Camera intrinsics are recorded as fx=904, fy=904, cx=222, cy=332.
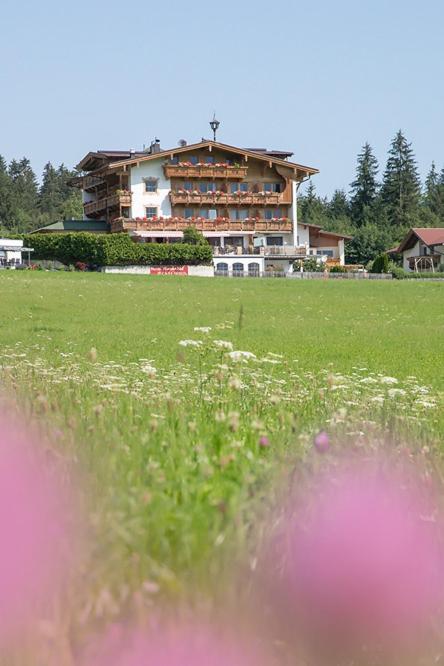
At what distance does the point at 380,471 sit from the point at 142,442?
31.1 inches

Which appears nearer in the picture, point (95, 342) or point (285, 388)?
point (285, 388)

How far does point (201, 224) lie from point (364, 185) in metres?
46.0

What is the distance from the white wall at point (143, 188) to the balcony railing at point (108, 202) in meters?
0.61

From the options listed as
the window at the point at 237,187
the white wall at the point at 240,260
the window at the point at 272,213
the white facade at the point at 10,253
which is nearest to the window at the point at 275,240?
the window at the point at 272,213

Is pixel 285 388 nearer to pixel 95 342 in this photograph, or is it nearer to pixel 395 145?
pixel 95 342

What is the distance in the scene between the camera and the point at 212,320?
783 inches

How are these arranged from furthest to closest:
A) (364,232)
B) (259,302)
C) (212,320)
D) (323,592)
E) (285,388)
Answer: (364,232), (259,302), (212,320), (285,388), (323,592)

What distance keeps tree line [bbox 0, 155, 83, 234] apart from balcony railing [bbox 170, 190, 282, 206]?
150 feet

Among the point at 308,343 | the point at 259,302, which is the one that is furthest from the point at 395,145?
the point at 308,343

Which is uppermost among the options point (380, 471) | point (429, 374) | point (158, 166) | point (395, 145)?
point (395, 145)

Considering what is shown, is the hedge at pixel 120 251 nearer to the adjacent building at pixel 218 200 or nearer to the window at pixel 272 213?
the adjacent building at pixel 218 200

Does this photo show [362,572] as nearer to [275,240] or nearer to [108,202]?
[275,240]

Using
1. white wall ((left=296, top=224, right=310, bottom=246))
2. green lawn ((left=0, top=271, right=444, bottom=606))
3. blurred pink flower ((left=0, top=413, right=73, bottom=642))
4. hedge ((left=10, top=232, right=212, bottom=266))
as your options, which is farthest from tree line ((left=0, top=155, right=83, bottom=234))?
blurred pink flower ((left=0, top=413, right=73, bottom=642))

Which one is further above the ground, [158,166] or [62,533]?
[158,166]
